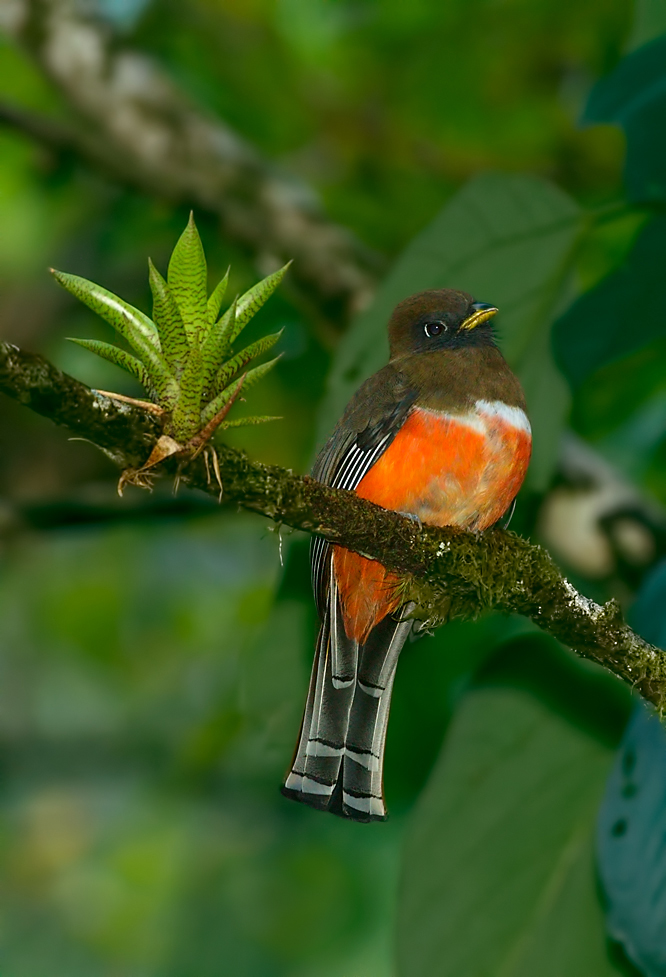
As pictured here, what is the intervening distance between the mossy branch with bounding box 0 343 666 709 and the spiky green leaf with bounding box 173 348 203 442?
39 millimetres

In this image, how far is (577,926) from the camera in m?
3.64

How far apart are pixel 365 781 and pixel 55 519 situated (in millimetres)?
2588

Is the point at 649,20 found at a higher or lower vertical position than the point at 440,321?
higher

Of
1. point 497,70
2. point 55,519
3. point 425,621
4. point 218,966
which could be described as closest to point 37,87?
point 497,70

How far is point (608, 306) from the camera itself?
400 cm

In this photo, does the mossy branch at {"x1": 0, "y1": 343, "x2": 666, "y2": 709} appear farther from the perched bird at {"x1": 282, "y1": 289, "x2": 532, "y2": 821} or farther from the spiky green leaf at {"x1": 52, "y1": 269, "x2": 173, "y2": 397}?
the perched bird at {"x1": 282, "y1": 289, "x2": 532, "y2": 821}

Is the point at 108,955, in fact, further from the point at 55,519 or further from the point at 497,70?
the point at 497,70

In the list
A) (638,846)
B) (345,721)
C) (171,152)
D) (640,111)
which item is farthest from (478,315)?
(171,152)

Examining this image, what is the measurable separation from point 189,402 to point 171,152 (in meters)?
3.88

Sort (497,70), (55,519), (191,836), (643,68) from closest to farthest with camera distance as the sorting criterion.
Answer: (643,68) < (55,519) < (497,70) < (191,836)

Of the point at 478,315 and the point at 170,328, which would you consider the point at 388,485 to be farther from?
the point at 170,328

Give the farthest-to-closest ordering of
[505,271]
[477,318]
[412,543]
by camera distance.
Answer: [505,271]
[477,318]
[412,543]

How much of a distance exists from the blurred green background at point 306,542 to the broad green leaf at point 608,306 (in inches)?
0.5

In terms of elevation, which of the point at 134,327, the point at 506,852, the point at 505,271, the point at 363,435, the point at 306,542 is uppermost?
the point at 505,271
